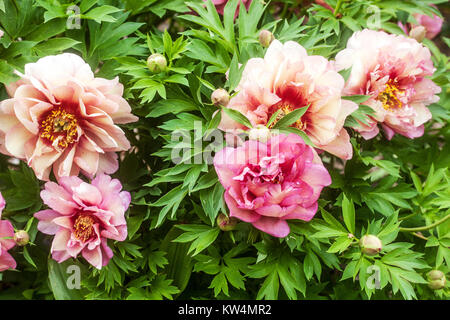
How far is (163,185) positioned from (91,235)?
16cm

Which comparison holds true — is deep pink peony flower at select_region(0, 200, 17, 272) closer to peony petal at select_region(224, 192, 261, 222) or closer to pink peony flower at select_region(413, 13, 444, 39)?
peony petal at select_region(224, 192, 261, 222)

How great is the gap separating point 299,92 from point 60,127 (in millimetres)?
375

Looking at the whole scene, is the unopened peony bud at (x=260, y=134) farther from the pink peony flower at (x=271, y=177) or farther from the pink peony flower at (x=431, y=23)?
the pink peony flower at (x=431, y=23)

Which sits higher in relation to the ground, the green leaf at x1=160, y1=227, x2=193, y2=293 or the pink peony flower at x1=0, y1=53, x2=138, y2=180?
the pink peony flower at x1=0, y1=53, x2=138, y2=180

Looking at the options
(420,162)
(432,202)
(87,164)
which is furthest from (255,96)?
(420,162)

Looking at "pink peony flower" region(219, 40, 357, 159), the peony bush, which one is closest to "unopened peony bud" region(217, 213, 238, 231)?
the peony bush

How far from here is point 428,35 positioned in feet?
4.38

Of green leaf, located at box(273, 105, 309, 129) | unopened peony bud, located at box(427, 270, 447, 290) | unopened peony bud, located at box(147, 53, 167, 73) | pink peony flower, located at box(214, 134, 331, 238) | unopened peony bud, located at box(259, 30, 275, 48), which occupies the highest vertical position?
unopened peony bud, located at box(259, 30, 275, 48)

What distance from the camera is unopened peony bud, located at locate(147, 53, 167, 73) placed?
34.0 inches

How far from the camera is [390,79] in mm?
931

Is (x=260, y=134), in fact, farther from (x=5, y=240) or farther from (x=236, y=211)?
(x=5, y=240)

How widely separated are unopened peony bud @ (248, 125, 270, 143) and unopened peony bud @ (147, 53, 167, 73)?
22 cm

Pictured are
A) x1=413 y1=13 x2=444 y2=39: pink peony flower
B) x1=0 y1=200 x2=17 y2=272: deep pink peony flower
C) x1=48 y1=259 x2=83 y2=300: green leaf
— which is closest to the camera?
x1=0 y1=200 x2=17 y2=272: deep pink peony flower

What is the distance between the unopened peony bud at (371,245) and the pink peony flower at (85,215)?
14.7 inches
